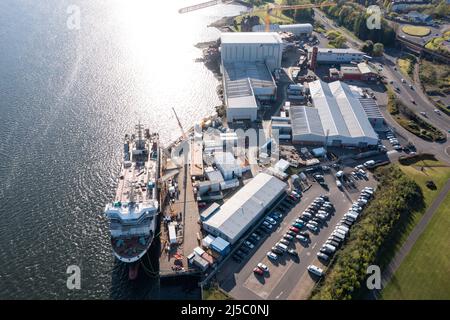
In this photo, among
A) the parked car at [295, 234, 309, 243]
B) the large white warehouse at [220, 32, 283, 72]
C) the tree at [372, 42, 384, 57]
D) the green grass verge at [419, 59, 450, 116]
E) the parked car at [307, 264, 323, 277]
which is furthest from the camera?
the tree at [372, 42, 384, 57]

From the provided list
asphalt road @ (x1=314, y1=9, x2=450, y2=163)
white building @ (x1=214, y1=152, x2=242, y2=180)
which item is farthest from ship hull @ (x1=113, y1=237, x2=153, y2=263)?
asphalt road @ (x1=314, y1=9, x2=450, y2=163)

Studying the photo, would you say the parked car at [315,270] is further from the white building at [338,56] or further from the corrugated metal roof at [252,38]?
the white building at [338,56]

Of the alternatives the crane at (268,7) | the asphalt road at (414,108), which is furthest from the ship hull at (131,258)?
the crane at (268,7)

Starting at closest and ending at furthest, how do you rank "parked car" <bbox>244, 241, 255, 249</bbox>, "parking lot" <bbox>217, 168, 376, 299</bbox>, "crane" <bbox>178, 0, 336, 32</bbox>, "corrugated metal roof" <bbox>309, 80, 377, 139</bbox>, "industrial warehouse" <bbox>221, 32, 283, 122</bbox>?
"parking lot" <bbox>217, 168, 376, 299</bbox> → "parked car" <bbox>244, 241, 255, 249</bbox> → "corrugated metal roof" <bbox>309, 80, 377, 139</bbox> → "industrial warehouse" <bbox>221, 32, 283, 122</bbox> → "crane" <bbox>178, 0, 336, 32</bbox>

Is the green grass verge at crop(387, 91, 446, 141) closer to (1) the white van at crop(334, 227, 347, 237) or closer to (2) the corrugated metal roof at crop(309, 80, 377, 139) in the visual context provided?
(2) the corrugated metal roof at crop(309, 80, 377, 139)

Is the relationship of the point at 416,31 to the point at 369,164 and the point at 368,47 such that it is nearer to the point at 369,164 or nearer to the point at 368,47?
the point at 368,47

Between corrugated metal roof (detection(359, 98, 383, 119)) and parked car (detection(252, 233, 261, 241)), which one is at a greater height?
corrugated metal roof (detection(359, 98, 383, 119))

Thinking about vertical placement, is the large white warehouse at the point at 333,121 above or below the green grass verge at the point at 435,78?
below
